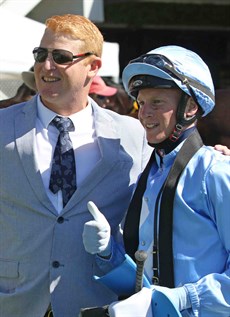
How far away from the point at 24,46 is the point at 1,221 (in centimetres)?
270

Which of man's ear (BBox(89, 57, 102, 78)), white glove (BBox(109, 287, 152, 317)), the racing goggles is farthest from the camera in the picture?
man's ear (BBox(89, 57, 102, 78))

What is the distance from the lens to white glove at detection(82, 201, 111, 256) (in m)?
2.88

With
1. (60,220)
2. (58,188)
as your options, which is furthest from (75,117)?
(60,220)

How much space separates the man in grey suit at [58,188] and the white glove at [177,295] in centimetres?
69

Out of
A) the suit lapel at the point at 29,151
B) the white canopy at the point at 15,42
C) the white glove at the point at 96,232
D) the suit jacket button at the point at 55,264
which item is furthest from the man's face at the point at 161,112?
the white canopy at the point at 15,42

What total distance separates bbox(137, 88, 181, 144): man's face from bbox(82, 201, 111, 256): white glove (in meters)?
0.36

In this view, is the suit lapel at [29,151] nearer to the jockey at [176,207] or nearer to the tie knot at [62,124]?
the tie knot at [62,124]

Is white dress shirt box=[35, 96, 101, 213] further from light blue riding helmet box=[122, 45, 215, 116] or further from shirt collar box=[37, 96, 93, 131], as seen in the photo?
light blue riding helmet box=[122, 45, 215, 116]

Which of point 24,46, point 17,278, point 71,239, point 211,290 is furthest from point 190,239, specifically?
point 24,46

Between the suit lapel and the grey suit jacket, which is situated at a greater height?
the suit lapel

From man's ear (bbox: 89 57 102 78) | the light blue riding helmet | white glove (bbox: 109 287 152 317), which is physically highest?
the light blue riding helmet

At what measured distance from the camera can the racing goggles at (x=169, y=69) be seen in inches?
113

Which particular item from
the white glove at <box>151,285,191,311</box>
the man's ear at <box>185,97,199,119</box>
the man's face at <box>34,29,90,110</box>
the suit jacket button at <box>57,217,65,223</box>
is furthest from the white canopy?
the white glove at <box>151,285,191,311</box>

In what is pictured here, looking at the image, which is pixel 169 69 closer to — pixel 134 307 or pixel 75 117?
pixel 75 117
